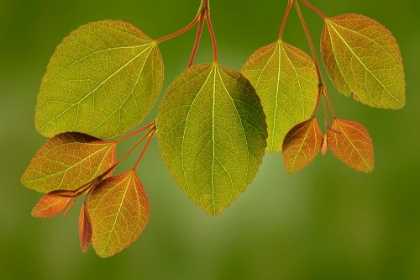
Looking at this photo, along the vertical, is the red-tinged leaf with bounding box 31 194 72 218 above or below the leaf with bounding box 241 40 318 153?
below

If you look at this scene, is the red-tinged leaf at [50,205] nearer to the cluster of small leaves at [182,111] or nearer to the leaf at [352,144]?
the cluster of small leaves at [182,111]

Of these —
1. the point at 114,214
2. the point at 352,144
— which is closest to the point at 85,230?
the point at 114,214

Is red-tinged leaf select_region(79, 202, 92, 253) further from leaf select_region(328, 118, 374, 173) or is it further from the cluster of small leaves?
leaf select_region(328, 118, 374, 173)

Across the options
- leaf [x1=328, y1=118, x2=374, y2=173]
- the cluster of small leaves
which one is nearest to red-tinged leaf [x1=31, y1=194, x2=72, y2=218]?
the cluster of small leaves

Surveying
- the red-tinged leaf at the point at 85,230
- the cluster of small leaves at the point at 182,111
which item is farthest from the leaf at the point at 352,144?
the red-tinged leaf at the point at 85,230

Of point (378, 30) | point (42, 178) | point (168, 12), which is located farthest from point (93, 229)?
point (168, 12)
